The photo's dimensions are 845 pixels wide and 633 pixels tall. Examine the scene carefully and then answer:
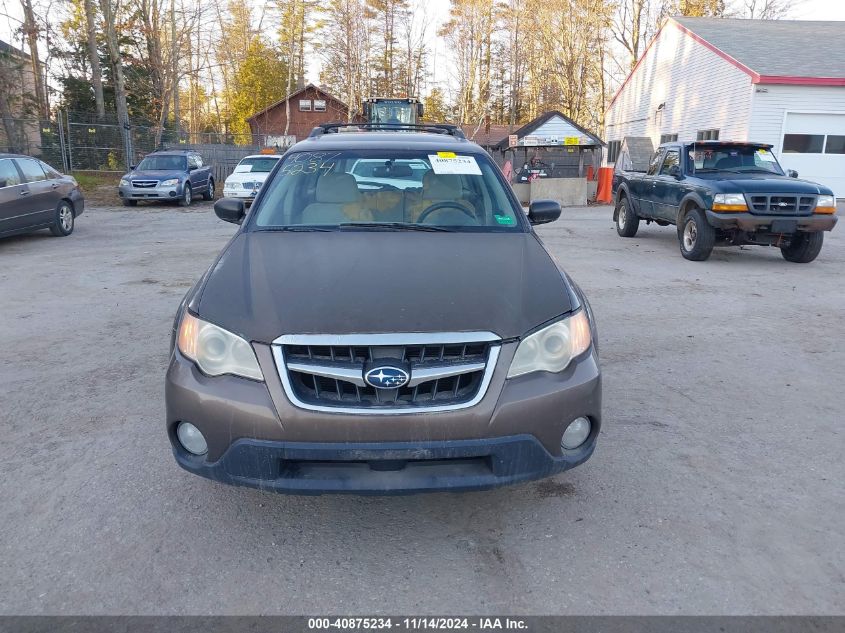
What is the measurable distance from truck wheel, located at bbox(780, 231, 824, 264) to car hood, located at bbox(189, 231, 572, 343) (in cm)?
778

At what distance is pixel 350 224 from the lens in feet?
12.5

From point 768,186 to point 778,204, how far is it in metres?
0.30

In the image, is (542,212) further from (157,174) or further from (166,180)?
(157,174)

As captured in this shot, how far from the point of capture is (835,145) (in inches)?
807

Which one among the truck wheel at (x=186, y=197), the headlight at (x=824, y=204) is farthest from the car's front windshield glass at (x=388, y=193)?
the truck wheel at (x=186, y=197)

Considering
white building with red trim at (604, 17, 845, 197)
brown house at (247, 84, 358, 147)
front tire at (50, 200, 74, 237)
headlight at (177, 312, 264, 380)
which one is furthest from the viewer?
brown house at (247, 84, 358, 147)

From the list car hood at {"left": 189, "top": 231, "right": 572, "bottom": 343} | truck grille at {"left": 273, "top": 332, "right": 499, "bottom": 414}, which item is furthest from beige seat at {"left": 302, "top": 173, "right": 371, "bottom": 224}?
truck grille at {"left": 273, "top": 332, "right": 499, "bottom": 414}

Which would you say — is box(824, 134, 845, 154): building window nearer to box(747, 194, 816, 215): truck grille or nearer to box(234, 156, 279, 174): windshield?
box(747, 194, 816, 215): truck grille

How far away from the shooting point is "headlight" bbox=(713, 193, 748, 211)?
914cm

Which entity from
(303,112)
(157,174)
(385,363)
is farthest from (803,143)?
(303,112)

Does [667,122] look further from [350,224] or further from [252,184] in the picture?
[350,224]

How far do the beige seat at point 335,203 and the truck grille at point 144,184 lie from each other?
16.0 metres

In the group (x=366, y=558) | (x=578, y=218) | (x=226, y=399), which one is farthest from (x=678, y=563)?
(x=578, y=218)

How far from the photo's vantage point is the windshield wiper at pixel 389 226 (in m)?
3.73
